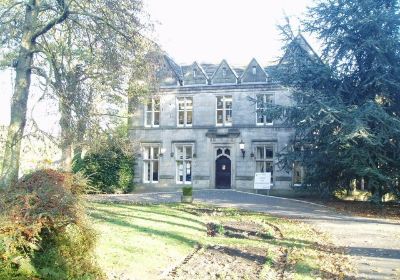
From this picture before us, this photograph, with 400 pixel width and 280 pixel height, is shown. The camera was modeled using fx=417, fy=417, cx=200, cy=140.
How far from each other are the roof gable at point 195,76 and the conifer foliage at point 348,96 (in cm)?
858

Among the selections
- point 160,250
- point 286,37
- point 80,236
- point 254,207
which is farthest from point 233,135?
point 80,236

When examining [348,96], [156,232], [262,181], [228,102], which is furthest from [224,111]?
[156,232]

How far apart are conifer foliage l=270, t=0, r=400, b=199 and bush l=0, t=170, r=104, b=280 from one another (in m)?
13.8

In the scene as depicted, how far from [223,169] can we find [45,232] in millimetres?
24792

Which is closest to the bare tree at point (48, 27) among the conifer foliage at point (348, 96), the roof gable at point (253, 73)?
the conifer foliage at point (348, 96)

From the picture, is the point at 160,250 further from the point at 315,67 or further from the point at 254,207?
the point at 315,67

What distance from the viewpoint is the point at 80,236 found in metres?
5.51

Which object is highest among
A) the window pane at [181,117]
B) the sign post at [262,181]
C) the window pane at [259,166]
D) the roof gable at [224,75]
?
the roof gable at [224,75]

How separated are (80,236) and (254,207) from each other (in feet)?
46.5

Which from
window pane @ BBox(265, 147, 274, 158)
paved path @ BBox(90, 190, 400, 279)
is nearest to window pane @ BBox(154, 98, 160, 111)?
paved path @ BBox(90, 190, 400, 279)

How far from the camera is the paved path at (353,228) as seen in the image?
27.0 feet

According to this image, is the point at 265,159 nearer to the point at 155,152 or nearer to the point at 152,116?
the point at 155,152

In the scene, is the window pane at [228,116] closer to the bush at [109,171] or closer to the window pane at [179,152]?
the window pane at [179,152]

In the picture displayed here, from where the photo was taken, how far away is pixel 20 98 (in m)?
11.8
